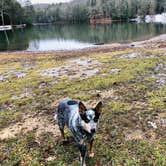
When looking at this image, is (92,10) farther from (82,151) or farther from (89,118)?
(89,118)

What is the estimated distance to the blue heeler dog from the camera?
3635 millimetres

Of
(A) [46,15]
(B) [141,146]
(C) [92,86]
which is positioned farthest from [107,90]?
(A) [46,15]

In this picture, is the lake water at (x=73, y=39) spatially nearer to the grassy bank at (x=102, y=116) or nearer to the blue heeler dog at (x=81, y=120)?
the grassy bank at (x=102, y=116)

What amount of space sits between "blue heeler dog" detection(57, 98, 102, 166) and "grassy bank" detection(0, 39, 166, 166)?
623 millimetres

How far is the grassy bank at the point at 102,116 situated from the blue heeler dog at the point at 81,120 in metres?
0.62

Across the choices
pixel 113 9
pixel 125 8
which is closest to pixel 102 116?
pixel 125 8

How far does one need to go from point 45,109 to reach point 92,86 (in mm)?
2261

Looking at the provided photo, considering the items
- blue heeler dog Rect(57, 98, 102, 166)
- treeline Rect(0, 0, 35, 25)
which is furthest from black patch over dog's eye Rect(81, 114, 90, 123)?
treeline Rect(0, 0, 35, 25)

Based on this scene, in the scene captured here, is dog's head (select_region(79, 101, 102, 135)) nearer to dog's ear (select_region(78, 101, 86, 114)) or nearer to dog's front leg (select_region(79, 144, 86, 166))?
dog's ear (select_region(78, 101, 86, 114))

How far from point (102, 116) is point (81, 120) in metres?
2.54

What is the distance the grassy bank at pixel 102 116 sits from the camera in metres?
4.82

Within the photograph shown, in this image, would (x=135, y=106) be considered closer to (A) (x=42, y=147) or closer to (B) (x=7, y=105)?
(A) (x=42, y=147)

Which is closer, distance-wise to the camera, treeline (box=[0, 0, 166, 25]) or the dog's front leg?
the dog's front leg

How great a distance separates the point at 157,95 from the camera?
7.36m
